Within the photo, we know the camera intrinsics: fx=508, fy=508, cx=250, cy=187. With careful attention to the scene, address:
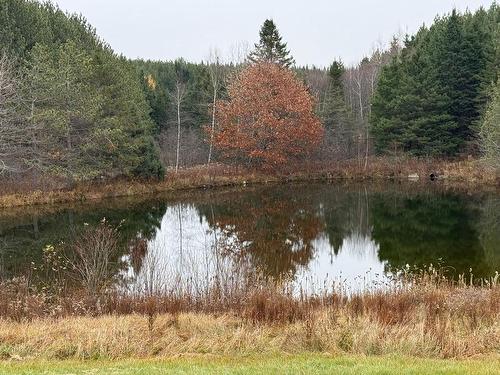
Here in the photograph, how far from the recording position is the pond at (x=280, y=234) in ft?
48.0

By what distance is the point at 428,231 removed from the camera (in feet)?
70.0

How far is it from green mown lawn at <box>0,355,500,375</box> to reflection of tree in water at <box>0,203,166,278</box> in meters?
9.00

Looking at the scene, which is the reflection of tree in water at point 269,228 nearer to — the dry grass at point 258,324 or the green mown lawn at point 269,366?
the dry grass at point 258,324

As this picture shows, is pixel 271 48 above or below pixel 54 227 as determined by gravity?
above

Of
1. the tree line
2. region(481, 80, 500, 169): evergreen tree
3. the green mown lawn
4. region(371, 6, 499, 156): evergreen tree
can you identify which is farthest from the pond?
region(371, 6, 499, 156): evergreen tree

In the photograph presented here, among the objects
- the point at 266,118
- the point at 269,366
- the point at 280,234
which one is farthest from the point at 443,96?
the point at 269,366

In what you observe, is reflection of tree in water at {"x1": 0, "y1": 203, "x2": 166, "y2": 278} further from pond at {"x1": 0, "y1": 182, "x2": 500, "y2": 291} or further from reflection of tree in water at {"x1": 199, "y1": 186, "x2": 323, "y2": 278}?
reflection of tree in water at {"x1": 199, "y1": 186, "x2": 323, "y2": 278}

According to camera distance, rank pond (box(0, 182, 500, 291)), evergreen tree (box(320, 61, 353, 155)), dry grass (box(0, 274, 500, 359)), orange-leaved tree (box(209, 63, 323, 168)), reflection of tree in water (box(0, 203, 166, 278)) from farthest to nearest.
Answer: evergreen tree (box(320, 61, 353, 155))
orange-leaved tree (box(209, 63, 323, 168))
reflection of tree in water (box(0, 203, 166, 278))
pond (box(0, 182, 500, 291))
dry grass (box(0, 274, 500, 359))

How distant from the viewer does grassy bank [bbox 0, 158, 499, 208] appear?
3052 centimetres

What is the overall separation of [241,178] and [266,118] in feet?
16.8

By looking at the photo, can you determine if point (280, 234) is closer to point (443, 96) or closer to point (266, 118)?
point (266, 118)

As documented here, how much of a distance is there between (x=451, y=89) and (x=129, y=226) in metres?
31.5

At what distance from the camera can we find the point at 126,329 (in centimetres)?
839

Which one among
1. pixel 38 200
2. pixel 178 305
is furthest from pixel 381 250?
pixel 38 200
